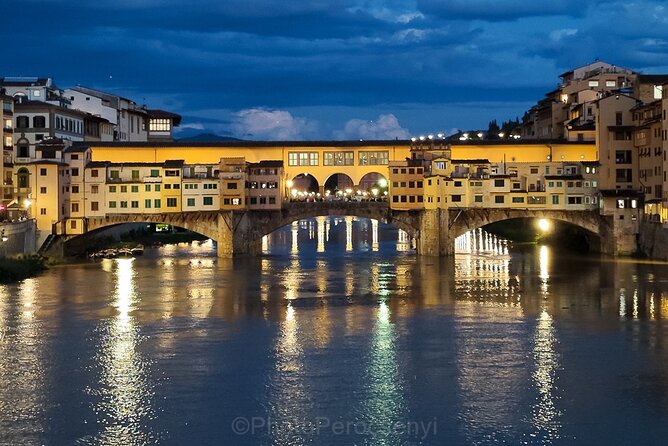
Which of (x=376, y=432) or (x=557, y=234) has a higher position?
(x=557, y=234)

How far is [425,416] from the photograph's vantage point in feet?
55.2

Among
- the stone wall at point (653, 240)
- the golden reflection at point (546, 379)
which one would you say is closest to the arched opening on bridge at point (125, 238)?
the stone wall at point (653, 240)

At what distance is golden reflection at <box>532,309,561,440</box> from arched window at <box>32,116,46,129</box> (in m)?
33.9

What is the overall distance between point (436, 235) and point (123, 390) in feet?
93.6

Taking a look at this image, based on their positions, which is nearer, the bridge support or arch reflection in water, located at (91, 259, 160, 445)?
arch reflection in water, located at (91, 259, 160, 445)

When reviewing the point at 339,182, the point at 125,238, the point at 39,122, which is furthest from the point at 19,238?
the point at 339,182

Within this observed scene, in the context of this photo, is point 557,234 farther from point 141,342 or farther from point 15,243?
point 141,342

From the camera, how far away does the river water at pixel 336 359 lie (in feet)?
53.3

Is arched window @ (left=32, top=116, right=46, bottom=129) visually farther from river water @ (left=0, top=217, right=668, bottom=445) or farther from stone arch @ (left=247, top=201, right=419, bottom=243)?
river water @ (left=0, top=217, right=668, bottom=445)

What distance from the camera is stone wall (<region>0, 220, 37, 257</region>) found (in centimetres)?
3728

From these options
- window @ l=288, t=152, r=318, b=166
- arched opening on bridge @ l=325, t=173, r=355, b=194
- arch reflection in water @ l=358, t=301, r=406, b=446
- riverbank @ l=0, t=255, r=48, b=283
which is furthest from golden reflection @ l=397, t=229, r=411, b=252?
arched opening on bridge @ l=325, t=173, r=355, b=194

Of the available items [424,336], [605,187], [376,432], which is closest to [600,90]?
[605,187]

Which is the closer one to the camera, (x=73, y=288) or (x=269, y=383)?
(x=269, y=383)

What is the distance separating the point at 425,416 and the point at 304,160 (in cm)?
3398
